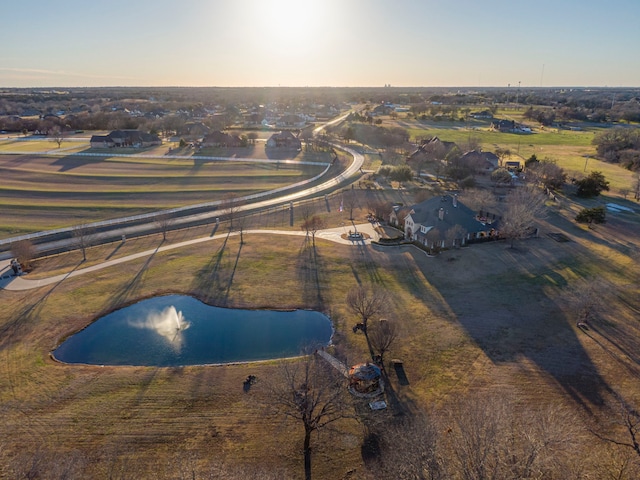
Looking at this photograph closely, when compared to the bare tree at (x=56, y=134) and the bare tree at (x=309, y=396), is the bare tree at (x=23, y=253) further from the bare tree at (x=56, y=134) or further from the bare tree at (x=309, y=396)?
the bare tree at (x=56, y=134)

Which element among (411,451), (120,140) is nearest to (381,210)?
(411,451)

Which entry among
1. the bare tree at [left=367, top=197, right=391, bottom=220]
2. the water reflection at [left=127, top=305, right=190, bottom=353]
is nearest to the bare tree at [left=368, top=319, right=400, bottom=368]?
the water reflection at [left=127, top=305, right=190, bottom=353]

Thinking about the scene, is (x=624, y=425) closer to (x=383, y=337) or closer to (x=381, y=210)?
(x=383, y=337)

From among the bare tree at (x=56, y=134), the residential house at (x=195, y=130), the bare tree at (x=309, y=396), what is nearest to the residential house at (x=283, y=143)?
the residential house at (x=195, y=130)

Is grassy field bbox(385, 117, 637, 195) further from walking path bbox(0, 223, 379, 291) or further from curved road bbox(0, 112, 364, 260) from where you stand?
walking path bbox(0, 223, 379, 291)

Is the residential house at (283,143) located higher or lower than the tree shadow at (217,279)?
higher

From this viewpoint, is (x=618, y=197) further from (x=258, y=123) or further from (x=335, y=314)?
(x=258, y=123)

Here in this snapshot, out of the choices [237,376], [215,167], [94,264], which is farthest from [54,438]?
[215,167]
